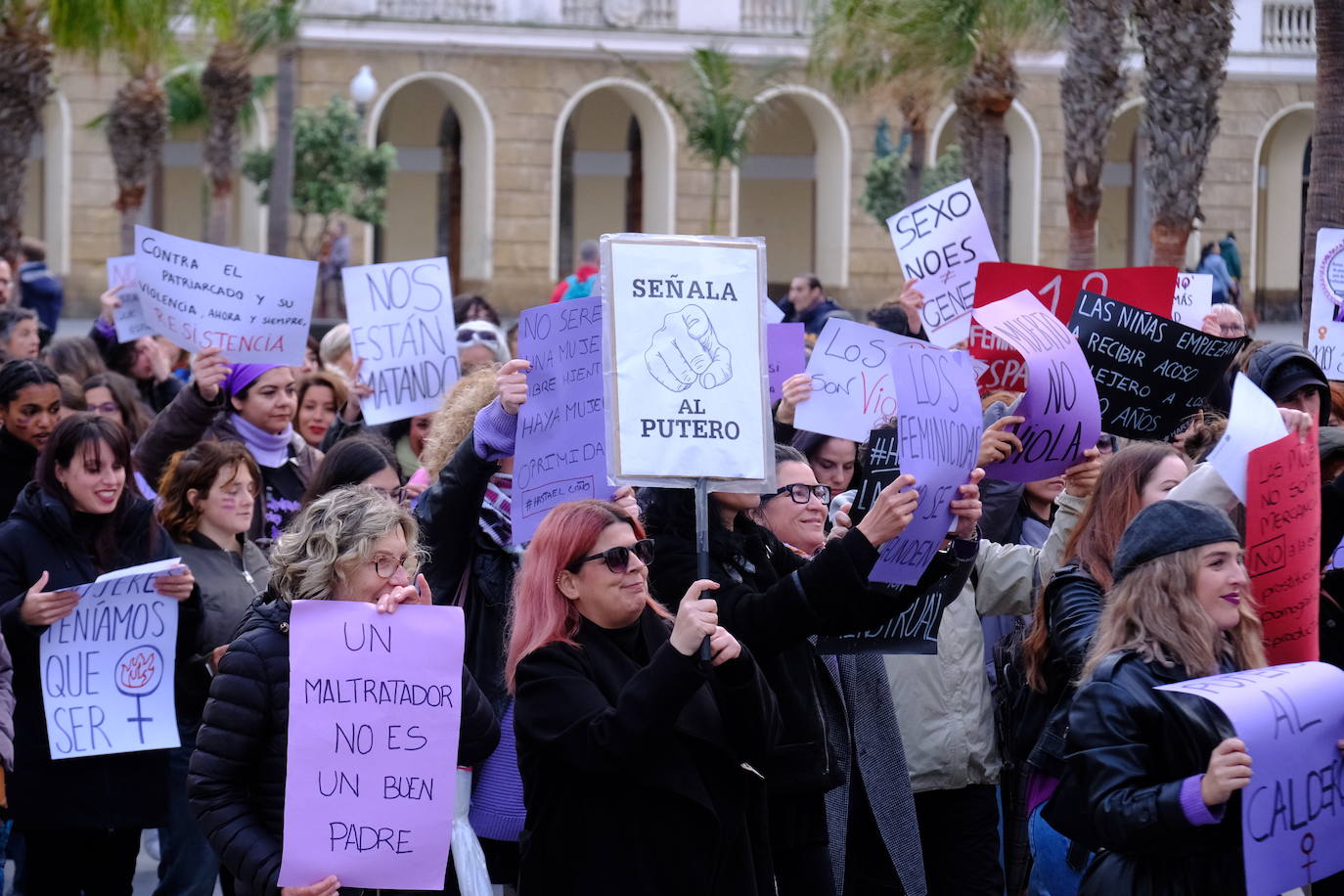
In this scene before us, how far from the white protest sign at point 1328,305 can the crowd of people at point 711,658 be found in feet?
2.71

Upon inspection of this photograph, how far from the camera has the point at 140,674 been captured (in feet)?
18.4

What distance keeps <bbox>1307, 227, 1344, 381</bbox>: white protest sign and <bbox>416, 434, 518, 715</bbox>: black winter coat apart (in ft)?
12.0

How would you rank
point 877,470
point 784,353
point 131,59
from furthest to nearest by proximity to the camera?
point 131,59 < point 784,353 < point 877,470

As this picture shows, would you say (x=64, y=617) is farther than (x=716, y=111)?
No

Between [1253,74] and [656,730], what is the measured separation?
31.7 meters

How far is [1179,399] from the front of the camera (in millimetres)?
5547

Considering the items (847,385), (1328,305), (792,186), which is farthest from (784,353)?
(792,186)

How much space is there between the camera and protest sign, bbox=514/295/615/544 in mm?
4941

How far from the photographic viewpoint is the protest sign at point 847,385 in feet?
21.6

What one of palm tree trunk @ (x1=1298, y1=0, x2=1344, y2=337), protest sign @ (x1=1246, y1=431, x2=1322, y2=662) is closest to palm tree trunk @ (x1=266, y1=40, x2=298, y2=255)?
palm tree trunk @ (x1=1298, y1=0, x2=1344, y2=337)

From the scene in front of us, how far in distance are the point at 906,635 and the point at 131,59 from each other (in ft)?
57.5

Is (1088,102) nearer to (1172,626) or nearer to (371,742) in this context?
(1172,626)

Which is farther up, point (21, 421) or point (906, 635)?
point (21, 421)

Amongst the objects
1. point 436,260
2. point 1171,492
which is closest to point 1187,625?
point 1171,492
